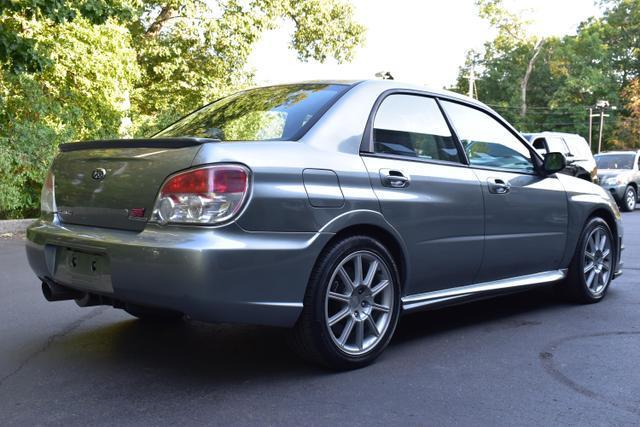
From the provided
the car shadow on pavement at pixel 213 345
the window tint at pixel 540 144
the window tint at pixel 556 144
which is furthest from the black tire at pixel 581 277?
the window tint at pixel 556 144

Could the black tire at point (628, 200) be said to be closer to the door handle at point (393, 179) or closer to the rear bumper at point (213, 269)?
the door handle at point (393, 179)

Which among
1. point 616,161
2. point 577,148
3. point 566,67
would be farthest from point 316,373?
point 566,67

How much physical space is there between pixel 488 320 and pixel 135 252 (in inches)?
110

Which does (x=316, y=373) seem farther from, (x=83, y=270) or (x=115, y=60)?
(x=115, y=60)

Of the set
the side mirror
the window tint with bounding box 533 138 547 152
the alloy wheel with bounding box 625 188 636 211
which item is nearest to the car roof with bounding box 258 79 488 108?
the side mirror

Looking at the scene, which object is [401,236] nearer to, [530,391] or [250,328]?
[530,391]

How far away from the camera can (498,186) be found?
15.2 feet

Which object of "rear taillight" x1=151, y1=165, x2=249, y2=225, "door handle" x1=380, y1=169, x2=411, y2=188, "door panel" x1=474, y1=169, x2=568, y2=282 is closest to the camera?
"rear taillight" x1=151, y1=165, x2=249, y2=225

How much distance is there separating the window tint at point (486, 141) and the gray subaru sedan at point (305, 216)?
0.01m

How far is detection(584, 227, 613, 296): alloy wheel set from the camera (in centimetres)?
560

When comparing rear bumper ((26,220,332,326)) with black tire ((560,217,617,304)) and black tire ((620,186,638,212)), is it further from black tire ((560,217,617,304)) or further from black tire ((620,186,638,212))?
black tire ((620,186,638,212))

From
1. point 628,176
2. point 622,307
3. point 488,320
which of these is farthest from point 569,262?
point 628,176

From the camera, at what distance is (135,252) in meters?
3.26

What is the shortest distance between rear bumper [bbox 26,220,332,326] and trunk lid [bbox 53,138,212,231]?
118 mm
